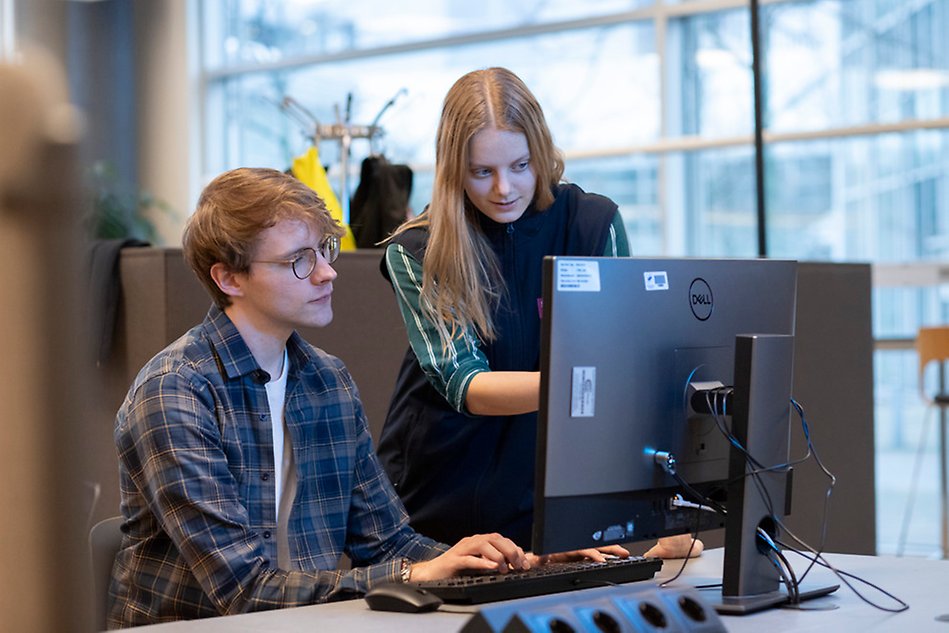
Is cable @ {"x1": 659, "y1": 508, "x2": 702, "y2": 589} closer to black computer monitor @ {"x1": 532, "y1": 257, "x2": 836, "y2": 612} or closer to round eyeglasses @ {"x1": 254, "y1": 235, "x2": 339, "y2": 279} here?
black computer monitor @ {"x1": 532, "y1": 257, "x2": 836, "y2": 612}

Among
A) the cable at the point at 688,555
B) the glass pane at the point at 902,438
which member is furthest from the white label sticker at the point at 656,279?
the glass pane at the point at 902,438

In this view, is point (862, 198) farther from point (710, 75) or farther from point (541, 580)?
point (541, 580)

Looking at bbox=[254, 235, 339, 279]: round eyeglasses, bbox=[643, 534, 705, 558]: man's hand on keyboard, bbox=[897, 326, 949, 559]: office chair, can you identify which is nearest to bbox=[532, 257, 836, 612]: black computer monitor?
bbox=[643, 534, 705, 558]: man's hand on keyboard

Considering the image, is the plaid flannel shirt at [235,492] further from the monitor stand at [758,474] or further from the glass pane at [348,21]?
the glass pane at [348,21]

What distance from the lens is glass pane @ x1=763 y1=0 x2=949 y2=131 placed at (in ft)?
18.6

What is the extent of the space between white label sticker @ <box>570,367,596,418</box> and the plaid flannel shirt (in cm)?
35

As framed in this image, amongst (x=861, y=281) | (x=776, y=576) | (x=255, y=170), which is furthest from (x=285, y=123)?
(x=776, y=576)

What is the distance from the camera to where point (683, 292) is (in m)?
1.34

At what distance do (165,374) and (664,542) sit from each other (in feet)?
2.43

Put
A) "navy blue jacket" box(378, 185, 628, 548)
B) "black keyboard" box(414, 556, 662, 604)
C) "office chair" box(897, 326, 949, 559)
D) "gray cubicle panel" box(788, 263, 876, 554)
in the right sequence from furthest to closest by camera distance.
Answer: "office chair" box(897, 326, 949, 559) → "gray cubicle panel" box(788, 263, 876, 554) → "navy blue jacket" box(378, 185, 628, 548) → "black keyboard" box(414, 556, 662, 604)

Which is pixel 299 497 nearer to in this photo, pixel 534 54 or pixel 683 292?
pixel 683 292

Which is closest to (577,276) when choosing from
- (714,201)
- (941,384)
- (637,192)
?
(941,384)

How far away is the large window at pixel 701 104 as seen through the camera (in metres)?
5.72

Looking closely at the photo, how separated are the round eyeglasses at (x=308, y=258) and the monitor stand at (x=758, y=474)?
64 cm
